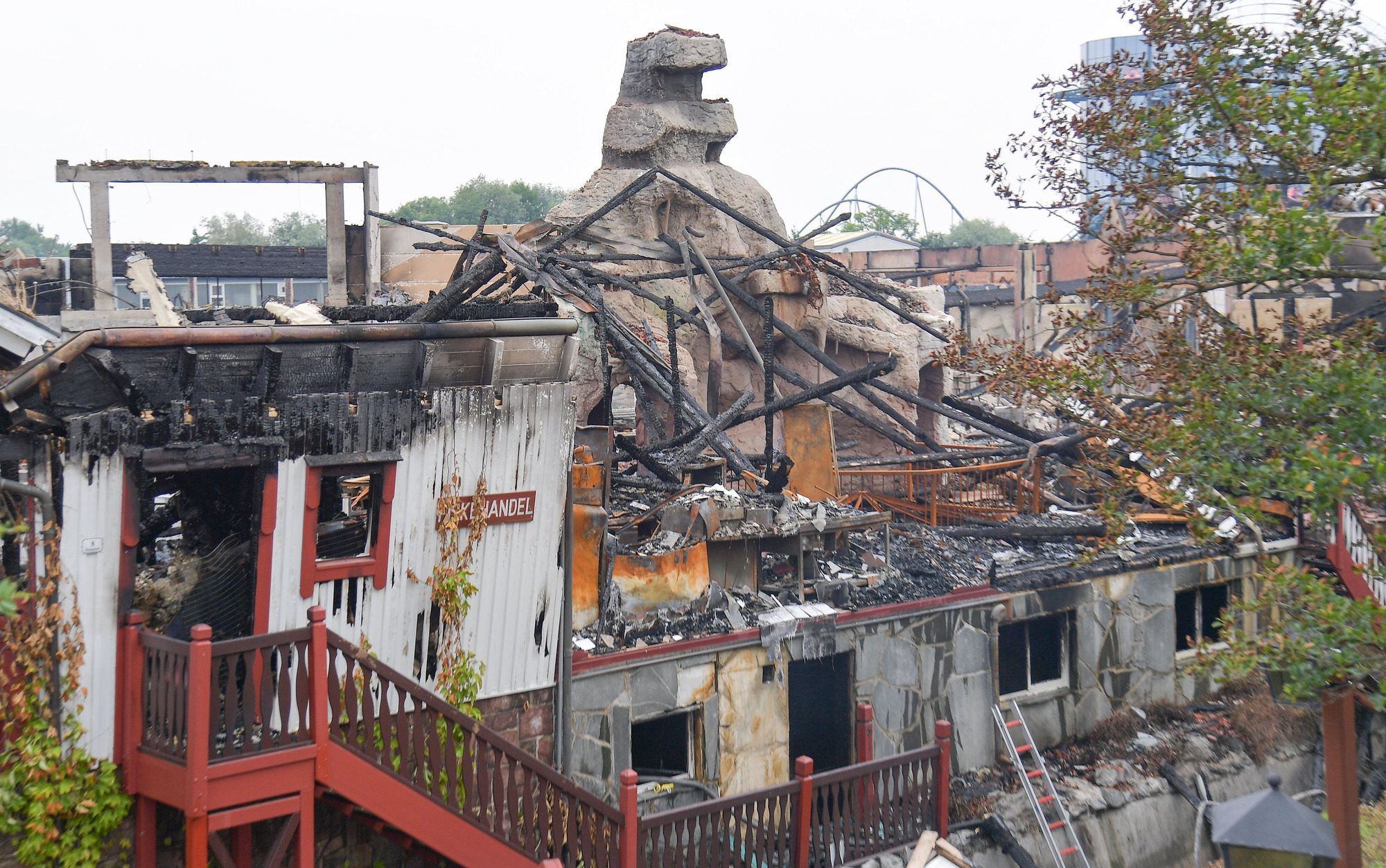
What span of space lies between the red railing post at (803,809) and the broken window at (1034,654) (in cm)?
518

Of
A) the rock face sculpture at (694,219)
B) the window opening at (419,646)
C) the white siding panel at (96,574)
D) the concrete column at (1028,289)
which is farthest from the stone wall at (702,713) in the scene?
the concrete column at (1028,289)

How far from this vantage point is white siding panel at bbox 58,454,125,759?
7.73 m

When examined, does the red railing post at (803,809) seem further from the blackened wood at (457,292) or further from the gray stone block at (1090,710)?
the gray stone block at (1090,710)

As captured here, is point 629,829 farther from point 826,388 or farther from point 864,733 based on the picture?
point 826,388

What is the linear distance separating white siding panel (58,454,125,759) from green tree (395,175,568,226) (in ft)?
255

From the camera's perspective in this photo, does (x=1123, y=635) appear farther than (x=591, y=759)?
Yes

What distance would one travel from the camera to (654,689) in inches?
446

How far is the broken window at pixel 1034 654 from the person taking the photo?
1462cm

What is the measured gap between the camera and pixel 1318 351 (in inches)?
381

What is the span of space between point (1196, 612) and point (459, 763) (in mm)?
11907

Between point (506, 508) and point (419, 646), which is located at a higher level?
point (506, 508)

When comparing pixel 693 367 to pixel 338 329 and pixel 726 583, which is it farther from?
pixel 338 329

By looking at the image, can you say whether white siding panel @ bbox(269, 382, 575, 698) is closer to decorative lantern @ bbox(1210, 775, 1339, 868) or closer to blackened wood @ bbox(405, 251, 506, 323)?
blackened wood @ bbox(405, 251, 506, 323)

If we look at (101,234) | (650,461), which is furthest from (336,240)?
(650,461)
